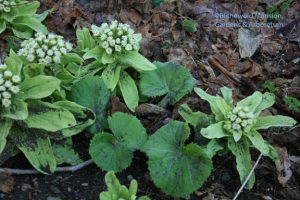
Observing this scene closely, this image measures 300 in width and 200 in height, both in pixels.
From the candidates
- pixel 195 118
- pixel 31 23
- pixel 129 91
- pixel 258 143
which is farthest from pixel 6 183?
pixel 258 143

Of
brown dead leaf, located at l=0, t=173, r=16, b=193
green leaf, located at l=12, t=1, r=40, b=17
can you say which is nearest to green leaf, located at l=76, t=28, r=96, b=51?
green leaf, located at l=12, t=1, r=40, b=17

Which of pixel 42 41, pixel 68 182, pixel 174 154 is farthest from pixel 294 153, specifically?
pixel 42 41

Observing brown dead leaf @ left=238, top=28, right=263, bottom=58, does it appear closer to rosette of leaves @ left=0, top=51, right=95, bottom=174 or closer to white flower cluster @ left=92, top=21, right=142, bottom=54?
white flower cluster @ left=92, top=21, right=142, bottom=54

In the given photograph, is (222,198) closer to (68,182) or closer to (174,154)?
(174,154)

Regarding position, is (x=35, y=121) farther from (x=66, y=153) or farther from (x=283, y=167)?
(x=283, y=167)

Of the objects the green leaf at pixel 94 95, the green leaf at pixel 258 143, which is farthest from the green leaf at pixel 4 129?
the green leaf at pixel 258 143

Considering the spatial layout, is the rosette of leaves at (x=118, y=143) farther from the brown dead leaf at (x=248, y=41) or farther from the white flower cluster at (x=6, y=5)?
the brown dead leaf at (x=248, y=41)
